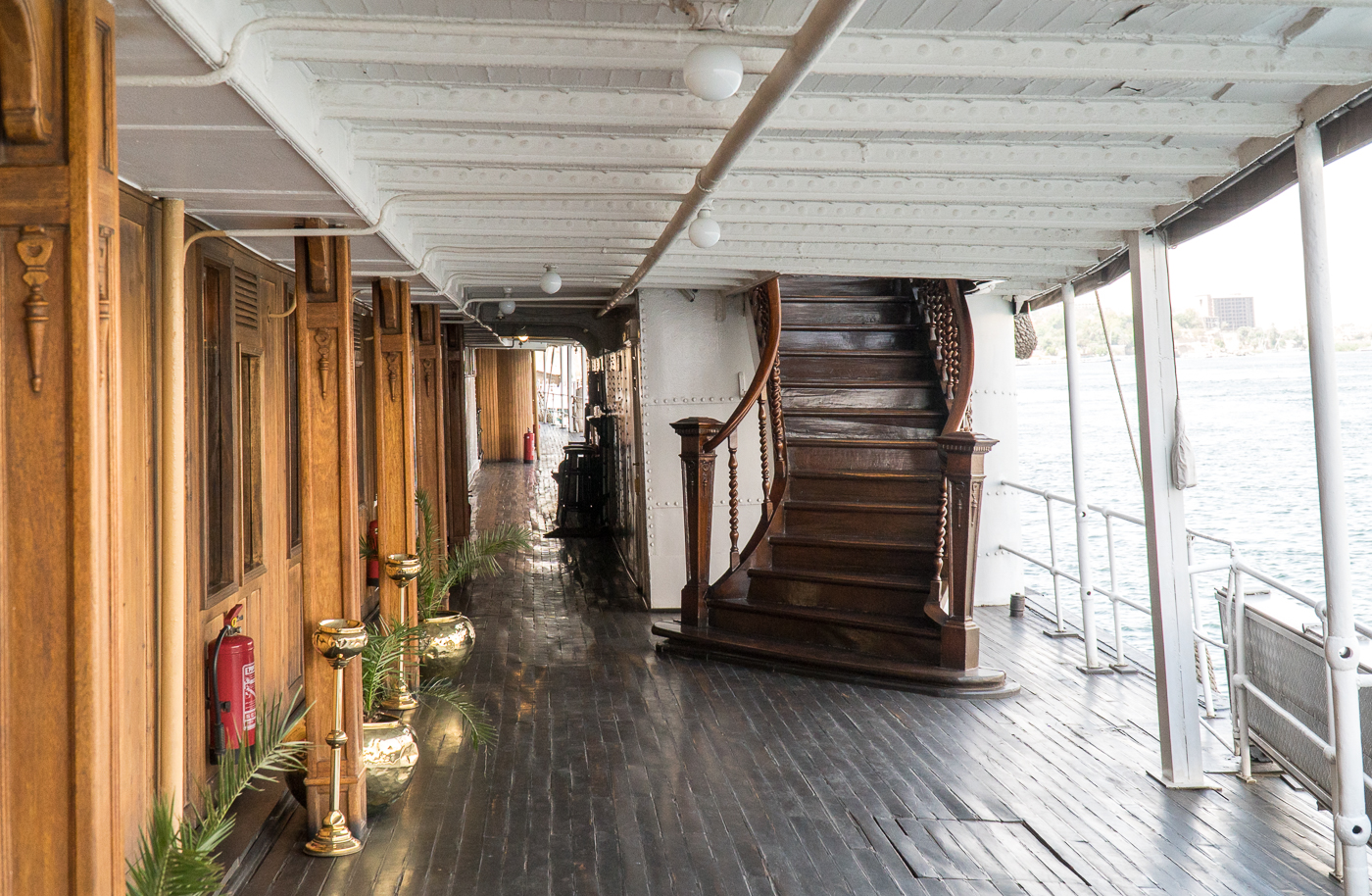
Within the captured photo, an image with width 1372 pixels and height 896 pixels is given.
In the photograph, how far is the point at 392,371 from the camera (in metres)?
5.54

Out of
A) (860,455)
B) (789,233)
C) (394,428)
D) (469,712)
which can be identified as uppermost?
(789,233)

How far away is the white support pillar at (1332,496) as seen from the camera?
3240mm

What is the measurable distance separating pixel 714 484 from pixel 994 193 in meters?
4.09

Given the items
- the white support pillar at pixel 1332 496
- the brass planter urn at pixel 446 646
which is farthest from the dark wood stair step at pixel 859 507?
the white support pillar at pixel 1332 496

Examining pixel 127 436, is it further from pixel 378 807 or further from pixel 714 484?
pixel 714 484

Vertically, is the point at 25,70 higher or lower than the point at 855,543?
higher

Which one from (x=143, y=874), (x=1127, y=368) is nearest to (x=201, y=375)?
(x=143, y=874)

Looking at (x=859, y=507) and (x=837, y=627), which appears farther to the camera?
(x=859, y=507)

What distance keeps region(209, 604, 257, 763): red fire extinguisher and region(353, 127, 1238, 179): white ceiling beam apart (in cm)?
207

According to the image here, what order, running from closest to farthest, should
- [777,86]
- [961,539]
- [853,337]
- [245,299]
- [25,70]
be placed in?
[25,70]
[777,86]
[245,299]
[961,539]
[853,337]

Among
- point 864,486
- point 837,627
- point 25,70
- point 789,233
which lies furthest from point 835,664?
point 25,70

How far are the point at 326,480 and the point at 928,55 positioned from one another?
2565 mm

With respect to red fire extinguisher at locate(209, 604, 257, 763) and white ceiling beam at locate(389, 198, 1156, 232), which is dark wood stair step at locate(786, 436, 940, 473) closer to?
white ceiling beam at locate(389, 198, 1156, 232)

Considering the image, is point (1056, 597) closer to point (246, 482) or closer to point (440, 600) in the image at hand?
point (440, 600)
